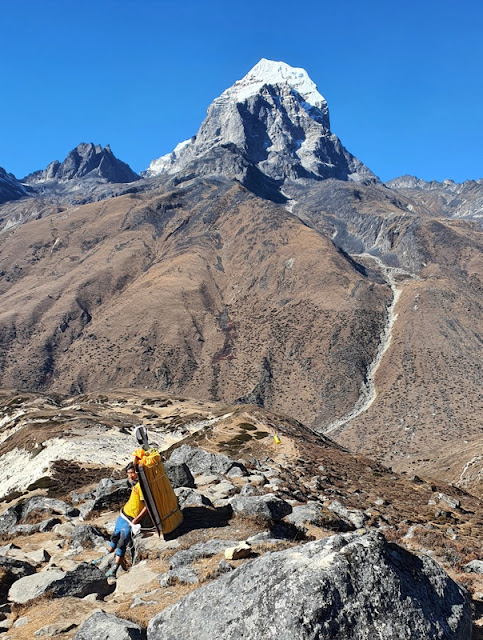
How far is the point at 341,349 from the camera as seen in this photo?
138375 millimetres

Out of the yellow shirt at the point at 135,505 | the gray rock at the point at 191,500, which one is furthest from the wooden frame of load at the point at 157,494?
the gray rock at the point at 191,500

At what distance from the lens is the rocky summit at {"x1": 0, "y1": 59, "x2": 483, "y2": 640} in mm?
6980

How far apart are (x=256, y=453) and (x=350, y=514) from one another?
51.7 ft

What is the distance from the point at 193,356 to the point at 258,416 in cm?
9863

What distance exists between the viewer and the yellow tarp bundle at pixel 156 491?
12.6 meters

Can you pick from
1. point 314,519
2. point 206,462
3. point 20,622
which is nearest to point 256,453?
point 206,462

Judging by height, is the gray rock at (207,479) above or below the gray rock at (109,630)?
below

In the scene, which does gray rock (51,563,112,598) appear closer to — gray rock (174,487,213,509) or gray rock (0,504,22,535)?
gray rock (174,487,213,509)

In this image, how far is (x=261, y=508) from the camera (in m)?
14.5

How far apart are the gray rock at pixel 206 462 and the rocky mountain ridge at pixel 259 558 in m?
0.08

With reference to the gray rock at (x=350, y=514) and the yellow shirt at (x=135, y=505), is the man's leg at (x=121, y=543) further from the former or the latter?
the gray rock at (x=350, y=514)

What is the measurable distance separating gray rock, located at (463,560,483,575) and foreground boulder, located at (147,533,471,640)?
19.0ft

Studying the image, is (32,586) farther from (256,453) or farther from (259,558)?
(256,453)

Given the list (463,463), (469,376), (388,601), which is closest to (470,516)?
(388,601)
